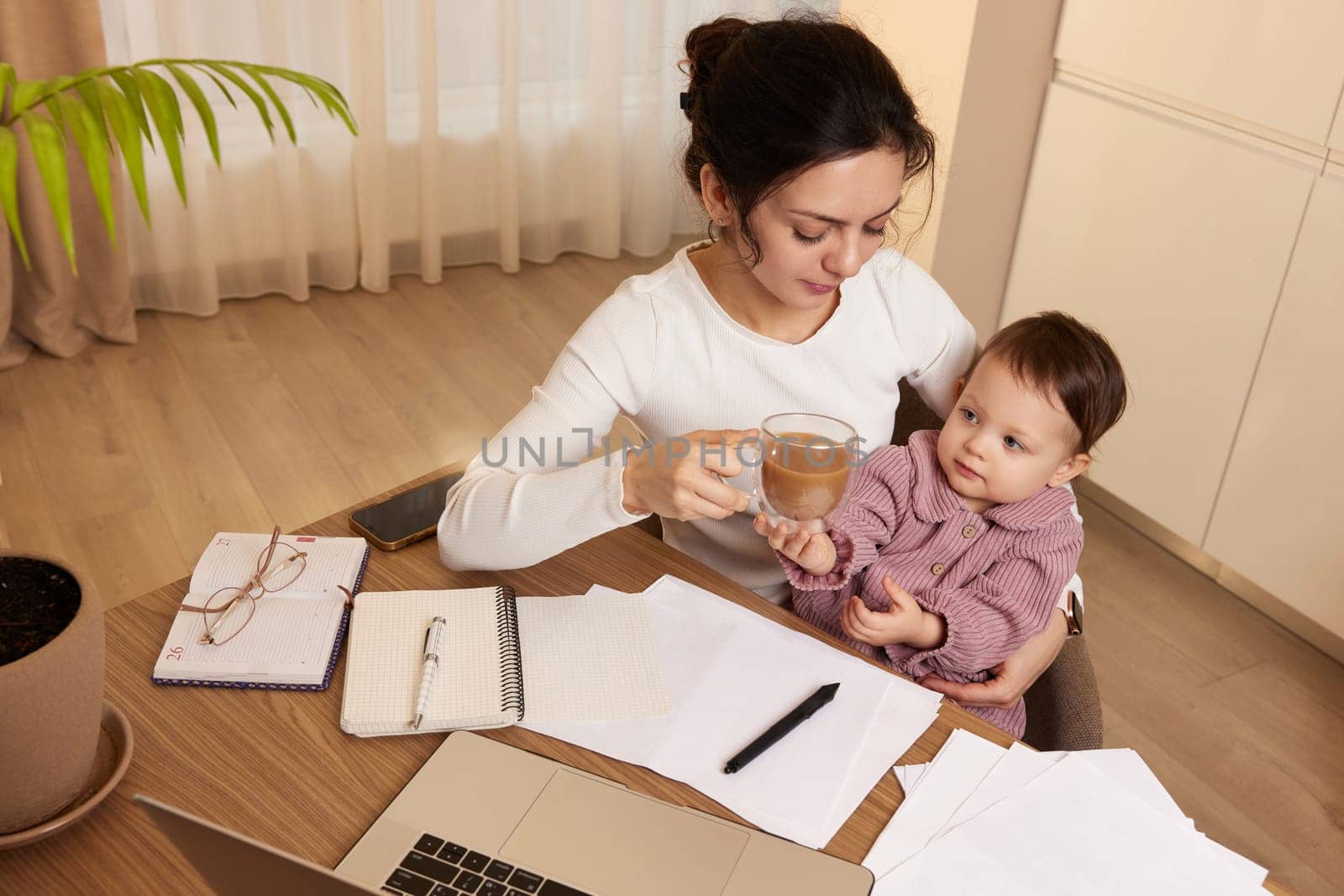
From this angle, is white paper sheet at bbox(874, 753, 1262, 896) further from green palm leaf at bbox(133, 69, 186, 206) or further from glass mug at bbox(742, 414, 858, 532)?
green palm leaf at bbox(133, 69, 186, 206)

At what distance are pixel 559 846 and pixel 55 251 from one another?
2823 millimetres

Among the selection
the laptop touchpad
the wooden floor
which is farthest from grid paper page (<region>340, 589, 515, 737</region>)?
the wooden floor

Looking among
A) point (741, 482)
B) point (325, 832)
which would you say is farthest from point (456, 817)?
point (741, 482)

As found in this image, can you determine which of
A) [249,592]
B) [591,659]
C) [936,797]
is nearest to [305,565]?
[249,592]

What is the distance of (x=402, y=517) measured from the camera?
1363 millimetres

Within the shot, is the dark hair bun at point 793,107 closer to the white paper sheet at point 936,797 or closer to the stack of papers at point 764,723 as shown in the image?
the stack of papers at point 764,723

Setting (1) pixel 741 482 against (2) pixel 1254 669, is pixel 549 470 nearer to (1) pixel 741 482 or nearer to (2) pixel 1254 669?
(1) pixel 741 482

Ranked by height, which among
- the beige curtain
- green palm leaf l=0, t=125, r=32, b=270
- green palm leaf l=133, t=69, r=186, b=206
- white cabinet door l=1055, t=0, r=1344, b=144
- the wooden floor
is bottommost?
the wooden floor

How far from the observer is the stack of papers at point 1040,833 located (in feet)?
3.21

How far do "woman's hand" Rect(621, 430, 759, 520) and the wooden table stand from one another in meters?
0.27

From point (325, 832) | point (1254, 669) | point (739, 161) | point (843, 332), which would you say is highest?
point (739, 161)

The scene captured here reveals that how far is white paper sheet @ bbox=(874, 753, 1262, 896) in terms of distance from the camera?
3.20 feet

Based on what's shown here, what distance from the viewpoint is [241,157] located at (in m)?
3.47

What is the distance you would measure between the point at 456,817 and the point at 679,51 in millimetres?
3274
